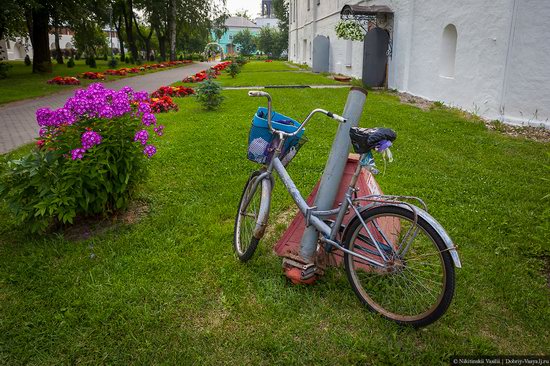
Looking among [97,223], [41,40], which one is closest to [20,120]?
[97,223]

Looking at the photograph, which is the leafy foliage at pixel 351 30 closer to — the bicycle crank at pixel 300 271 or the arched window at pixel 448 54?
the arched window at pixel 448 54

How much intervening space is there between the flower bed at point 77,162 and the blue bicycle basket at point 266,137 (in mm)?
1368

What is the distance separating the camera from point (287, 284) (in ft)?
10.9

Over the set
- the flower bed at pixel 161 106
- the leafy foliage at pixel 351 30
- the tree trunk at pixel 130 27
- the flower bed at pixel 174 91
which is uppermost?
the tree trunk at pixel 130 27

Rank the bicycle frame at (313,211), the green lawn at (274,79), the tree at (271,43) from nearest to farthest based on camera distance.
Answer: the bicycle frame at (313,211) < the green lawn at (274,79) < the tree at (271,43)

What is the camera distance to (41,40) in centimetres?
2356

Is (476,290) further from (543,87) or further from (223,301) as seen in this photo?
(543,87)

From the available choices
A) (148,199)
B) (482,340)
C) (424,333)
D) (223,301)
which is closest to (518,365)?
(482,340)

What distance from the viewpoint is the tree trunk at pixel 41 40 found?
22178 millimetres

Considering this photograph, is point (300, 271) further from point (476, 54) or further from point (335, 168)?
point (476, 54)

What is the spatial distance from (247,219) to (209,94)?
8.14m

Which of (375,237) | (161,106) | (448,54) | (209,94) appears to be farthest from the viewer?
(448,54)

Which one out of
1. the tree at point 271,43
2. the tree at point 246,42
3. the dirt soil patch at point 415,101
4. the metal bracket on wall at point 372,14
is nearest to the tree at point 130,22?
the metal bracket on wall at point 372,14

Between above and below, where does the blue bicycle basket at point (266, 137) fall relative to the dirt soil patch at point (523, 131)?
above
